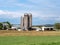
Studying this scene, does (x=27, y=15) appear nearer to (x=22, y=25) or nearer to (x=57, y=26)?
(x=22, y=25)

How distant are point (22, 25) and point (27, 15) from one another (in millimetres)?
10631

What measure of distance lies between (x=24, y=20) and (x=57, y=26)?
26441 millimetres

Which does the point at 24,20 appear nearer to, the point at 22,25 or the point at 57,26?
the point at 22,25

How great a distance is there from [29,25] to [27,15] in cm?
820

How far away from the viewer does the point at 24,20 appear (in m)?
150

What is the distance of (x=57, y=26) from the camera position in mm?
155000

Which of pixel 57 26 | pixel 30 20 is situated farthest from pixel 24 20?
pixel 57 26

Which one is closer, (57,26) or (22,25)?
(22,25)

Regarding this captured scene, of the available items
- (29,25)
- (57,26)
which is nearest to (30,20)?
(29,25)

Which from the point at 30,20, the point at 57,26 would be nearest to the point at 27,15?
the point at 30,20

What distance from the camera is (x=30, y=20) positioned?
496ft

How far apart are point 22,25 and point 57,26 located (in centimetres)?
2868

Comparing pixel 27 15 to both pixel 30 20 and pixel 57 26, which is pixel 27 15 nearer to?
pixel 30 20

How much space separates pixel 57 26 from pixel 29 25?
22.6 metres
